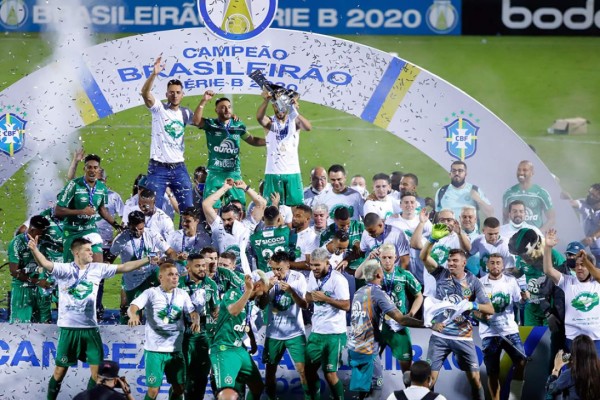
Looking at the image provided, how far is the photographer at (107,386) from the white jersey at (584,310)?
4047mm

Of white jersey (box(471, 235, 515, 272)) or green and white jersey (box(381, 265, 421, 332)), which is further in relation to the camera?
white jersey (box(471, 235, 515, 272))

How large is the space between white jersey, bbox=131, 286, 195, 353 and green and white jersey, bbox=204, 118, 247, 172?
2.71 meters

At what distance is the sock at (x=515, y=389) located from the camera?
1270cm

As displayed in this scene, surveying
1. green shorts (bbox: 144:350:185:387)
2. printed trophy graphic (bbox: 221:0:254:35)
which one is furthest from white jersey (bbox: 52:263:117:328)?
printed trophy graphic (bbox: 221:0:254:35)

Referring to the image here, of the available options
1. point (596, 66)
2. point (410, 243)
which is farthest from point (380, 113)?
point (596, 66)

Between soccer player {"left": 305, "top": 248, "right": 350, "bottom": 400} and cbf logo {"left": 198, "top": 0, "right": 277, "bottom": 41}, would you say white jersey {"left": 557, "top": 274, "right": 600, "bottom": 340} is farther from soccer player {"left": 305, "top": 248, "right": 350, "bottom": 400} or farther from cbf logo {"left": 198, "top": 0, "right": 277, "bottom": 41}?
cbf logo {"left": 198, "top": 0, "right": 277, "bottom": 41}

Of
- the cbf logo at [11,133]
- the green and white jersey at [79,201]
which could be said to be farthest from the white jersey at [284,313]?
the cbf logo at [11,133]

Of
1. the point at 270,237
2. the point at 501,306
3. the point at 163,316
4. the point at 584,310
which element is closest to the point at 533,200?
the point at 501,306

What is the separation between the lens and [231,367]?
12.1 metres

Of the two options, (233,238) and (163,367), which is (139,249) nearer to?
(233,238)

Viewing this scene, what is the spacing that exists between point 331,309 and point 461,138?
3.25 meters

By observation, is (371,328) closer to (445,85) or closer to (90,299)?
(90,299)

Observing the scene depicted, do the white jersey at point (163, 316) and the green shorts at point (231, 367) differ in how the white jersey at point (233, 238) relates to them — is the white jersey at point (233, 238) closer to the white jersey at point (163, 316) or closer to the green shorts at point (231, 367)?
the white jersey at point (163, 316)

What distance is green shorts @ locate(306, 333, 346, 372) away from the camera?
12.5 metres
